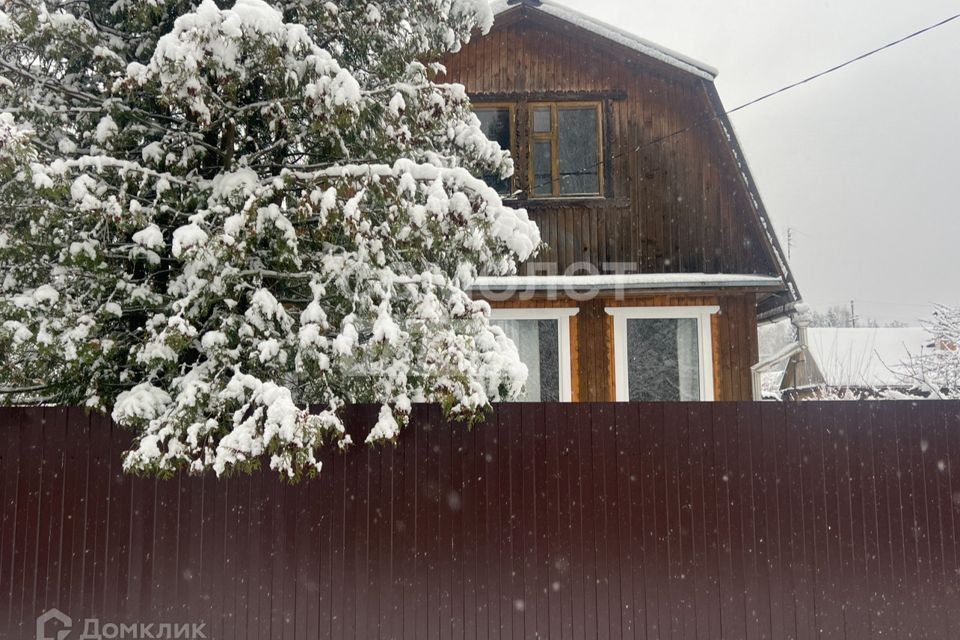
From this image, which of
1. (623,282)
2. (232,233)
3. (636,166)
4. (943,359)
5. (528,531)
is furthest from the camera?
(943,359)

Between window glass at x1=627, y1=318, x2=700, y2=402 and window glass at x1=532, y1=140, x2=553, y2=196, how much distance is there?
75.3 inches

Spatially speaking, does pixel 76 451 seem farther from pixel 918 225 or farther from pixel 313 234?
pixel 918 225

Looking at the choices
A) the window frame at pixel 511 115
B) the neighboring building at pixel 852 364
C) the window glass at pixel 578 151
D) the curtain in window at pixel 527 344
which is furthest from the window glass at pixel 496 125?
the neighboring building at pixel 852 364

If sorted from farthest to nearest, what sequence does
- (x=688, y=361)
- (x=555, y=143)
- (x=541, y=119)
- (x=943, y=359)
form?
(x=943, y=359)
(x=541, y=119)
(x=555, y=143)
(x=688, y=361)

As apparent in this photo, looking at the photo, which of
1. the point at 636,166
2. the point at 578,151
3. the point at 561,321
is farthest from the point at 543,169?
the point at 561,321

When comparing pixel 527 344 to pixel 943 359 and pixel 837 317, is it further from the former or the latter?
pixel 837 317

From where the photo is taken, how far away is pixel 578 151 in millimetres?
8555

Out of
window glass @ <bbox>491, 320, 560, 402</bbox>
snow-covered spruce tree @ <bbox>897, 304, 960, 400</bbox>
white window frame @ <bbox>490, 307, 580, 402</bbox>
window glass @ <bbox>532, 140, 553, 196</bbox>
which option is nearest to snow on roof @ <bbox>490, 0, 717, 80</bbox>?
window glass @ <bbox>532, 140, 553, 196</bbox>

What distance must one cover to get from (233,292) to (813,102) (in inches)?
2126

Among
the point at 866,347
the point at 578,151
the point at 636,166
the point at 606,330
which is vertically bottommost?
the point at 606,330

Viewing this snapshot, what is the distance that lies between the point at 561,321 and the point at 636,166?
208 cm

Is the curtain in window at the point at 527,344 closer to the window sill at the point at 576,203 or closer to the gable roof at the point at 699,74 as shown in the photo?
the window sill at the point at 576,203

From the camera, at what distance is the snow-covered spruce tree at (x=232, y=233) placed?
412cm

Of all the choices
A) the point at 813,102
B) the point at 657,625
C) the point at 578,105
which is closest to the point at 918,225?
the point at 813,102
